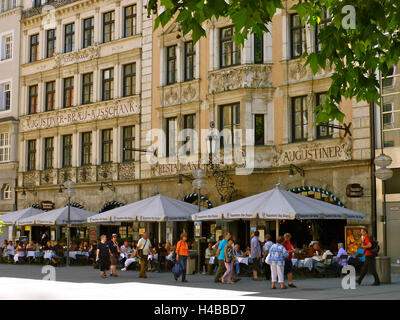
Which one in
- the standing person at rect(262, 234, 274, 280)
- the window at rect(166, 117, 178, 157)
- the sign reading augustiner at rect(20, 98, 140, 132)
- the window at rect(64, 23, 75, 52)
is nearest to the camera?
the standing person at rect(262, 234, 274, 280)

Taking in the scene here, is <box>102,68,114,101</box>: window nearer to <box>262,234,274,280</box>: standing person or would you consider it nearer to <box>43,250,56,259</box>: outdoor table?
<box>43,250,56,259</box>: outdoor table

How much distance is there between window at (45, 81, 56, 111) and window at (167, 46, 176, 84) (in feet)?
29.2

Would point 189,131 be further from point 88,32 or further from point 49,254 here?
point 88,32

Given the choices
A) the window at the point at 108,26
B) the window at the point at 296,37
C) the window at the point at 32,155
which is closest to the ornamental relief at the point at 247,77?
the window at the point at 296,37

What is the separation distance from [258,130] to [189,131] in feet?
13.3

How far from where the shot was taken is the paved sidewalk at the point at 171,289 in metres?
16.5

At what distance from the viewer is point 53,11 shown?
40812mm

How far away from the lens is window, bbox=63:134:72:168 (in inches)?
1545

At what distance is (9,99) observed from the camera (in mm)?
43250

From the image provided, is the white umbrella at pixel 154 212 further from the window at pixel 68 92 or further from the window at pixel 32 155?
the window at pixel 32 155

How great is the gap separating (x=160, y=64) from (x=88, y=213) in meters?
7.88

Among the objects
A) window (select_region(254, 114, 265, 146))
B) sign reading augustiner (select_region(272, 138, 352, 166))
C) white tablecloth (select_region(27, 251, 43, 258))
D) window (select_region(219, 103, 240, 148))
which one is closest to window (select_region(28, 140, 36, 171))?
white tablecloth (select_region(27, 251, 43, 258))

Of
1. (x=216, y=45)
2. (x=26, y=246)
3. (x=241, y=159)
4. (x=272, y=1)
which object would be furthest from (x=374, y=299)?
(x=26, y=246)

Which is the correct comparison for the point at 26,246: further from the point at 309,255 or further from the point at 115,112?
the point at 309,255
